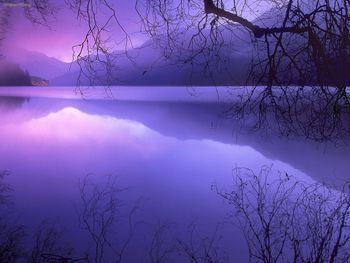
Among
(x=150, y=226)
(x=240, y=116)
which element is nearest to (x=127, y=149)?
(x=150, y=226)

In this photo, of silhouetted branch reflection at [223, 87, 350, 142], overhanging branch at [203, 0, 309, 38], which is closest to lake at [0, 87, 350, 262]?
silhouetted branch reflection at [223, 87, 350, 142]

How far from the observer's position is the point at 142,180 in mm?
14352

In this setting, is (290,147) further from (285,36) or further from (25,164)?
(285,36)

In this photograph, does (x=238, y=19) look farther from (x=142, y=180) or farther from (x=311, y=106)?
(x=142, y=180)

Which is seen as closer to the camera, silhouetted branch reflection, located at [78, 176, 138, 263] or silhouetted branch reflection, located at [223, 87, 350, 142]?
silhouetted branch reflection, located at [223, 87, 350, 142]

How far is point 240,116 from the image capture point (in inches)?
164

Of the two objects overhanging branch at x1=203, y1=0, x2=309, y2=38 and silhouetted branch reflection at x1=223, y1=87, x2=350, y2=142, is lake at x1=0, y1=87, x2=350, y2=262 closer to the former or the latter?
silhouetted branch reflection at x1=223, y1=87, x2=350, y2=142

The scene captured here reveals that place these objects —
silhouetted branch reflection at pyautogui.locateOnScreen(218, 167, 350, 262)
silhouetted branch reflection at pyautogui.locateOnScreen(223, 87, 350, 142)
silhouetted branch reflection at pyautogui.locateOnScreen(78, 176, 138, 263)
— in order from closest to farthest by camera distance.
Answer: silhouetted branch reflection at pyautogui.locateOnScreen(223, 87, 350, 142)
silhouetted branch reflection at pyautogui.locateOnScreen(218, 167, 350, 262)
silhouetted branch reflection at pyautogui.locateOnScreen(78, 176, 138, 263)

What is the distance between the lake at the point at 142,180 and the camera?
7992mm

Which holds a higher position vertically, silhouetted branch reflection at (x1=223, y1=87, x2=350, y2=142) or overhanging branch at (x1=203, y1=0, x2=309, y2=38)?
overhanging branch at (x1=203, y1=0, x2=309, y2=38)

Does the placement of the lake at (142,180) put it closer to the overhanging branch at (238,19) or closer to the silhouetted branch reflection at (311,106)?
the silhouetted branch reflection at (311,106)

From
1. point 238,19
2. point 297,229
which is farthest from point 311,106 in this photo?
point 297,229

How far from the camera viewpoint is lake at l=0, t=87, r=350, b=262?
7.99 meters

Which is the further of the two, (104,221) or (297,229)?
(104,221)
